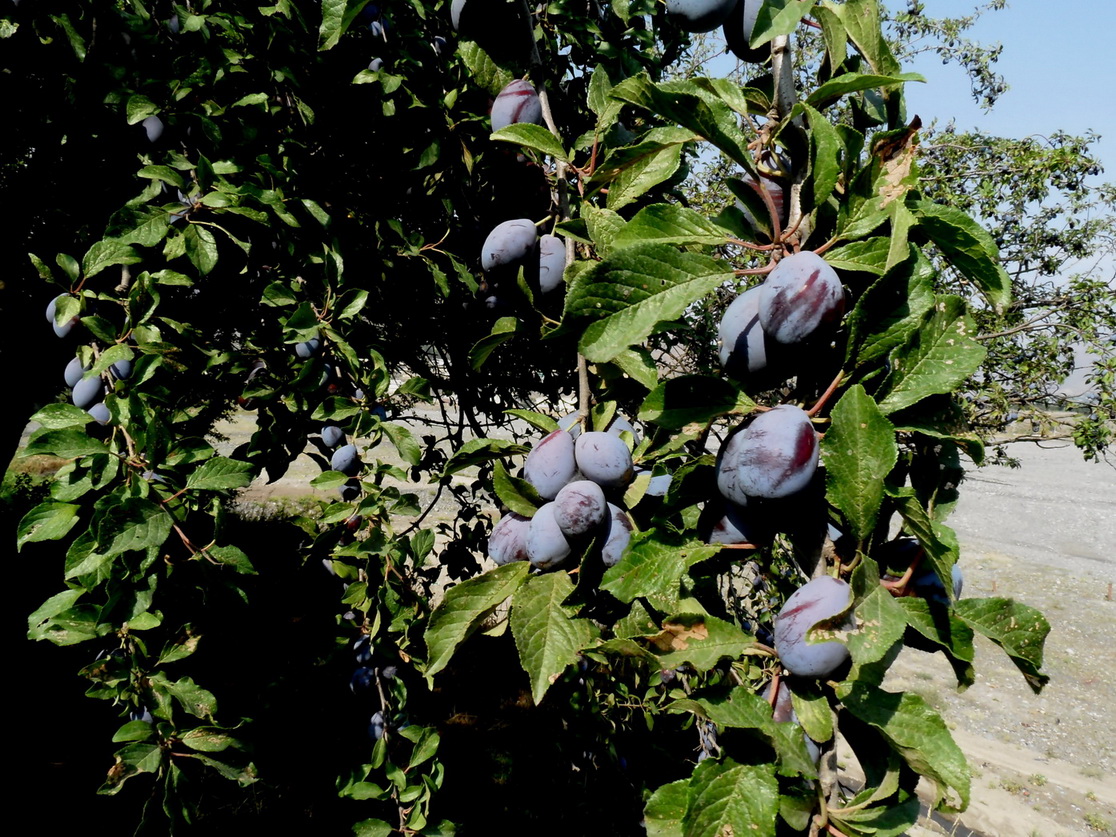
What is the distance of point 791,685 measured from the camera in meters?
0.47

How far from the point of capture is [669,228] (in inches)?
19.3

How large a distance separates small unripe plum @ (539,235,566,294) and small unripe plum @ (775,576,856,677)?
1.73ft

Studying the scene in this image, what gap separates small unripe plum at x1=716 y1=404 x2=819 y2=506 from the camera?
1.46ft

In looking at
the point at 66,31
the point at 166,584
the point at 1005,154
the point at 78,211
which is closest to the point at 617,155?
the point at 166,584

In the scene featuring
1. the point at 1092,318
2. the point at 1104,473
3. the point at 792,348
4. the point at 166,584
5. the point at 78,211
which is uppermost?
the point at 792,348

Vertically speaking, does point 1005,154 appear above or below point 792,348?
below

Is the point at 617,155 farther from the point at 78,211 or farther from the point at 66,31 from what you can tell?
the point at 78,211

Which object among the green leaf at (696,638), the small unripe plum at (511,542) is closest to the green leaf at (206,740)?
the small unripe plum at (511,542)

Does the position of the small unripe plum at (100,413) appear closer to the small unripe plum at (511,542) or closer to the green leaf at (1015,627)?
the small unripe plum at (511,542)

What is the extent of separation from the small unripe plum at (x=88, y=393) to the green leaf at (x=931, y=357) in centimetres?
115

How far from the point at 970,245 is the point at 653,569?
1.05 feet

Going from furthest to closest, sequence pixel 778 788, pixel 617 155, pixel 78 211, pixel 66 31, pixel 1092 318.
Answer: pixel 1092 318, pixel 78 211, pixel 66 31, pixel 617 155, pixel 778 788

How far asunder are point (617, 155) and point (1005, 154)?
16.9ft

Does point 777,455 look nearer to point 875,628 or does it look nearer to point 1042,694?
point 875,628
